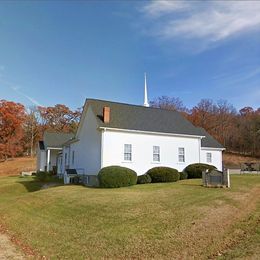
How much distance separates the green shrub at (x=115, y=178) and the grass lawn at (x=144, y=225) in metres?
4.32

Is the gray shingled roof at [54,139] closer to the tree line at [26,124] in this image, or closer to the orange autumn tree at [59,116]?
the tree line at [26,124]

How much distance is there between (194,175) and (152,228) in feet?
58.4

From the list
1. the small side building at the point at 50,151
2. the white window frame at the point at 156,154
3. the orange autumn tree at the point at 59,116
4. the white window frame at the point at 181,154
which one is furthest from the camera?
the orange autumn tree at the point at 59,116

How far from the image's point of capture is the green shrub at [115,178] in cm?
2128

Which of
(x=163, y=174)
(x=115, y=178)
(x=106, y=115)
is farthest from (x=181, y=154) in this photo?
(x=115, y=178)

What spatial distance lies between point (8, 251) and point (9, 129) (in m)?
63.9

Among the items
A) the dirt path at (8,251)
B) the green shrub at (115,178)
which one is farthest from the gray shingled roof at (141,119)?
the dirt path at (8,251)

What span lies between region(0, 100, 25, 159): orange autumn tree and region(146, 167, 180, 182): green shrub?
51.2m

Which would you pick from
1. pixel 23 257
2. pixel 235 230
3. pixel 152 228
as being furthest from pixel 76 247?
pixel 235 230

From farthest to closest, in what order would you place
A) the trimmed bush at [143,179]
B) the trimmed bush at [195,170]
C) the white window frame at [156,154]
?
the trimmed bush at [195,170] < the white window frame at [156,154] < the trimmed bush at [143,179]

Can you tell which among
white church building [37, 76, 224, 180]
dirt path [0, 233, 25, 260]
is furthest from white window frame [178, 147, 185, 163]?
dirt path [0, 233, 25, 260]

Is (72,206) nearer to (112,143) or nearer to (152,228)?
(152,228)

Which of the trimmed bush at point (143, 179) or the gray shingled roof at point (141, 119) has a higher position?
the gray shingled roof at point (141, 119)

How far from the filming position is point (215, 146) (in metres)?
34.0
